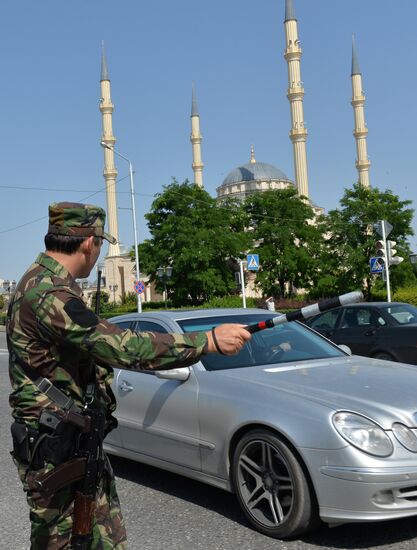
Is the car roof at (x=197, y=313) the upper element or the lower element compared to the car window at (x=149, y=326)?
upper

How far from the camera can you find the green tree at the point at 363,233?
39.7 m

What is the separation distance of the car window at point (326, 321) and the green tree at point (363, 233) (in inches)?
1049

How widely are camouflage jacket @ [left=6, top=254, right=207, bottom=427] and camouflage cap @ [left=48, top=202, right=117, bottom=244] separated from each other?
0.13m

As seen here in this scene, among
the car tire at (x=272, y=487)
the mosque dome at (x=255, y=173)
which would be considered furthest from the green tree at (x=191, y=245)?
the mosque dome at (x=255, y=173)

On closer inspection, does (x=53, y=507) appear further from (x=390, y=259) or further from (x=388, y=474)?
(x=390, y=259)

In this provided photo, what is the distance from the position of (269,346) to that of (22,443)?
10.1 feet

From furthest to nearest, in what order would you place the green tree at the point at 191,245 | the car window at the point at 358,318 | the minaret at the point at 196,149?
the minaret at the point at 196,149 < the green tree at the point at 191,245 < the car window at the point at 358,318

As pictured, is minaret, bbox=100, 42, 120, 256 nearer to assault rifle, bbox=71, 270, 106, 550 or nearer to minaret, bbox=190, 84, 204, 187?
minaret, bbox=190, 84, 204, 187

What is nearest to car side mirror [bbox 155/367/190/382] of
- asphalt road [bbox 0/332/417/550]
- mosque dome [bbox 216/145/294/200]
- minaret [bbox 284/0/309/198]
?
asphalt road [bbox 0/332/417/550]

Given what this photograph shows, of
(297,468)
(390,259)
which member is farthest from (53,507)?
(390,259)

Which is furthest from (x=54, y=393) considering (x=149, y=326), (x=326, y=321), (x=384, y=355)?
(x=326, y=321)

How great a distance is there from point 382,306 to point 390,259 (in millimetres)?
8864

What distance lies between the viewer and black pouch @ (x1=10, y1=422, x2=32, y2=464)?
2.58 metres

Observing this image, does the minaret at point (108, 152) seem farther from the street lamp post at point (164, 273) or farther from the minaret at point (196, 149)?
the street lamp post at point (164, 273)
